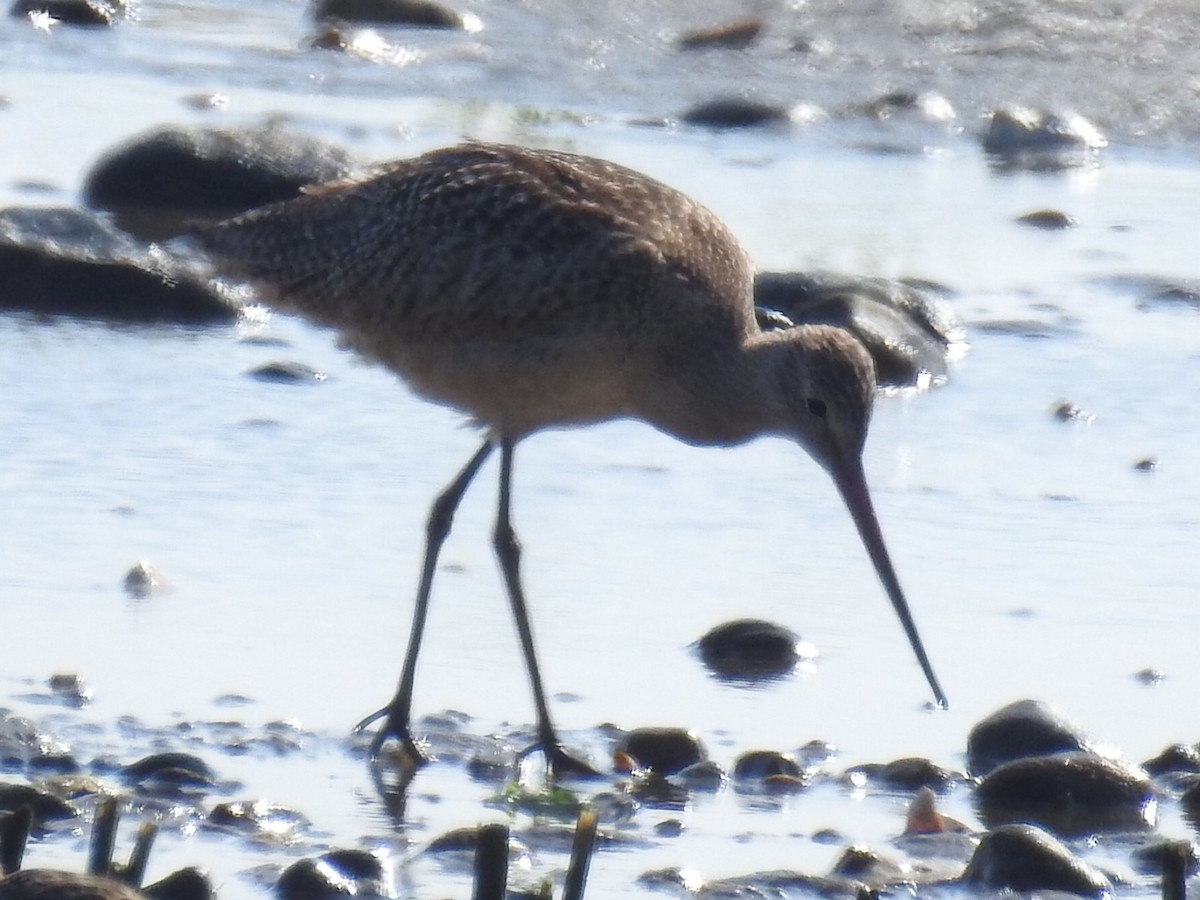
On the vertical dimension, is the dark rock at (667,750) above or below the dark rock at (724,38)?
below

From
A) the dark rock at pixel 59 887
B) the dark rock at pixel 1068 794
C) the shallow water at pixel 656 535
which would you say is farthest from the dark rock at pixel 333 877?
the dark rock at pixel 1068 794

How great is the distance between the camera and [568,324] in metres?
6.24

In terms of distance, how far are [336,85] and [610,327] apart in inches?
309

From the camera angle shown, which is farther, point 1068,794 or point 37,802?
point 1068,794

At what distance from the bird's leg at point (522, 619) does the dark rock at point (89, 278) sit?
9.61 ft

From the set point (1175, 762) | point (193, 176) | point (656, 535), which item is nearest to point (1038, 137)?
point (193, 176)

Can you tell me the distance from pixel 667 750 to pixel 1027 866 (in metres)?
0.98

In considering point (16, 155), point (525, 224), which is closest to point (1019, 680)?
point (525, 224)

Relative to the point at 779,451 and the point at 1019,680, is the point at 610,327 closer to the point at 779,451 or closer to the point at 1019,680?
the point at 1019,680

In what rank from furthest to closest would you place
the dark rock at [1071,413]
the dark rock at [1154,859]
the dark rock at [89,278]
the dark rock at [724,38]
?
the dark rock at [724,38]
the dark rock at [89,278]
the dark rock at [1071,413]
the dark rock at [1154,859]

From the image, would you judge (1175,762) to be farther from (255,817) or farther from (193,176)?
(193,176)

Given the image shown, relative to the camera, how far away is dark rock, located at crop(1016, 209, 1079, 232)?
11.4m

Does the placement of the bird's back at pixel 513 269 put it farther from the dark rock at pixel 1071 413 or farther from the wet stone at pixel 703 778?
the dark rock at pixel 1071 413

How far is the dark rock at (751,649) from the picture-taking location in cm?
636
